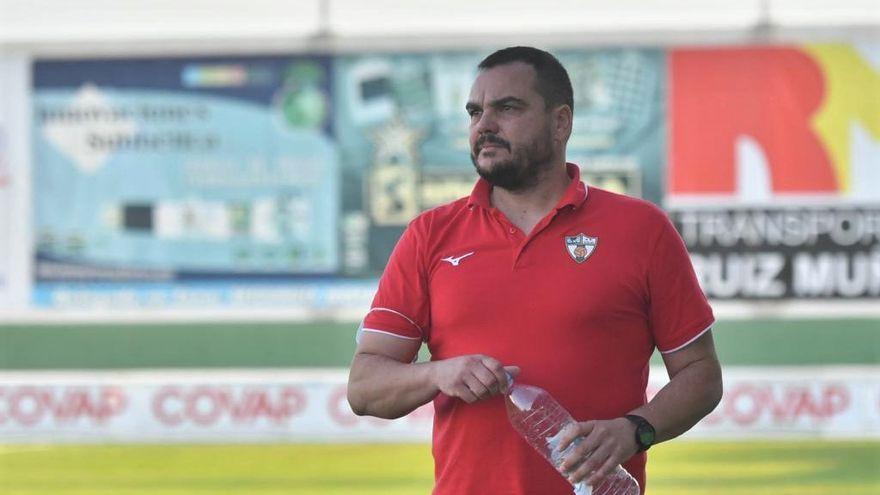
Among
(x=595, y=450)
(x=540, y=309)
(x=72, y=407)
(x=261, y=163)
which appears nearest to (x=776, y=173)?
(x=261, y=163)

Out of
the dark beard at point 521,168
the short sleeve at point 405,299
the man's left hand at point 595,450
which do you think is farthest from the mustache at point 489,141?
the man's left hand at point 595,450

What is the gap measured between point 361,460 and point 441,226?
6.70m

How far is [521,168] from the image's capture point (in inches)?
123

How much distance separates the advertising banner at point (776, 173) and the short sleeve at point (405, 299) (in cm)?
714

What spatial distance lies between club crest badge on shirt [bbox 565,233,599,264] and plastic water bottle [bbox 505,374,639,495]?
29 centimetres

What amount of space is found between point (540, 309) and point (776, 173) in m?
7.45

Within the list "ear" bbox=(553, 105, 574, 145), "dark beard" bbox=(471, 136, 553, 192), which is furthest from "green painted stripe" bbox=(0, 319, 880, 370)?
"dark beard" bbox=(471, 136, 553, 192)

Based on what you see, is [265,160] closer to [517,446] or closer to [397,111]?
[397,111]

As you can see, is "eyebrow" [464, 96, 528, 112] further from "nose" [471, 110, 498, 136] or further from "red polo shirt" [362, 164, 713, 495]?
"red polo shirt" [362, 164, 713, 495]

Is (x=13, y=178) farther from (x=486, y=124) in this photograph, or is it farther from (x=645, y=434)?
(x=645, y=434)

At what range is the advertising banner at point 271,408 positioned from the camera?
982 centimetres

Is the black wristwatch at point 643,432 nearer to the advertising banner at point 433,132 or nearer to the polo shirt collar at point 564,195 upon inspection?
Answer: the polo shirt collar at point 564,195

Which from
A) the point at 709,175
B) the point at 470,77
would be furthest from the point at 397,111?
the point at 709,175

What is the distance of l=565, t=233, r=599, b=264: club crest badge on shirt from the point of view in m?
3.03
